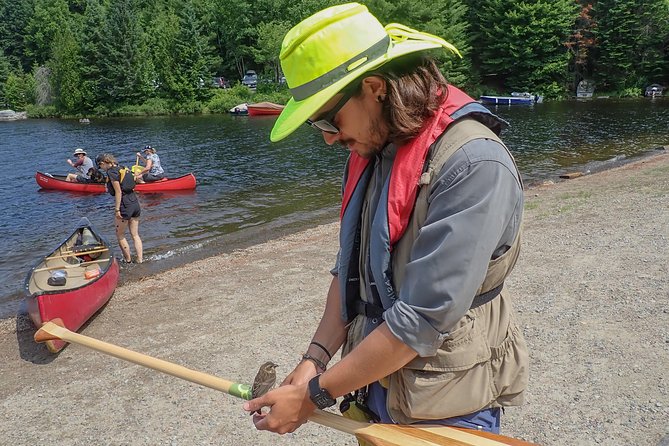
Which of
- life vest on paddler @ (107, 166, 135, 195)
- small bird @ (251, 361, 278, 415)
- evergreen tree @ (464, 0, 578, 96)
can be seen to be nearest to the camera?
small bird @ (251, 361, 278, 415)

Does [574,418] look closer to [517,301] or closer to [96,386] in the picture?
[517,301]

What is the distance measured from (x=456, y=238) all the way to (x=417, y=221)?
18 centimetres

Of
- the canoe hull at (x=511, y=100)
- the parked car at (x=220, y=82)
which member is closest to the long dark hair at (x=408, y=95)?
the canoe hull at (x=511, y=100)

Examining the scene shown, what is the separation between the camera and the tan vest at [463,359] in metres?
1.58

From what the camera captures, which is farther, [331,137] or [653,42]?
[653,42]

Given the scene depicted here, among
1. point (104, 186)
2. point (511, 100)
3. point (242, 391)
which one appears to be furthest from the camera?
point (511, 100)

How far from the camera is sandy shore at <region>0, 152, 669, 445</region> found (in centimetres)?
Answer: 460

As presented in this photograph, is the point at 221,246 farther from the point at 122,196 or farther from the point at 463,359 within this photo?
the point at 463,359

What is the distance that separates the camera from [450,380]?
5.50 ft

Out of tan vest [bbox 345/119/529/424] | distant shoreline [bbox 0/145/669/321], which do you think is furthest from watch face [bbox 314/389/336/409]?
distant shoreline [bbox 0/145/669/321]

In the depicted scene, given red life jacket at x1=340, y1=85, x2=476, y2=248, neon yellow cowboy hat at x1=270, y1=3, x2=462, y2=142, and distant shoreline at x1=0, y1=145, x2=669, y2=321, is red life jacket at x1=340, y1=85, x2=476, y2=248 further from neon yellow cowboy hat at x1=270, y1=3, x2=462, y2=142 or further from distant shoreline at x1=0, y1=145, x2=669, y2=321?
distant shoreline at x1=0, y1=145, x2=669, y2=321

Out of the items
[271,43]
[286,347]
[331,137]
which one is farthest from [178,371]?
[271,43]

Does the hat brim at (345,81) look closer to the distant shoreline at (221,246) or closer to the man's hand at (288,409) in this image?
the man's hand at (288,409)

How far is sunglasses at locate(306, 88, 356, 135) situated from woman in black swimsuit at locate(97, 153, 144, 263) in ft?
32.8
